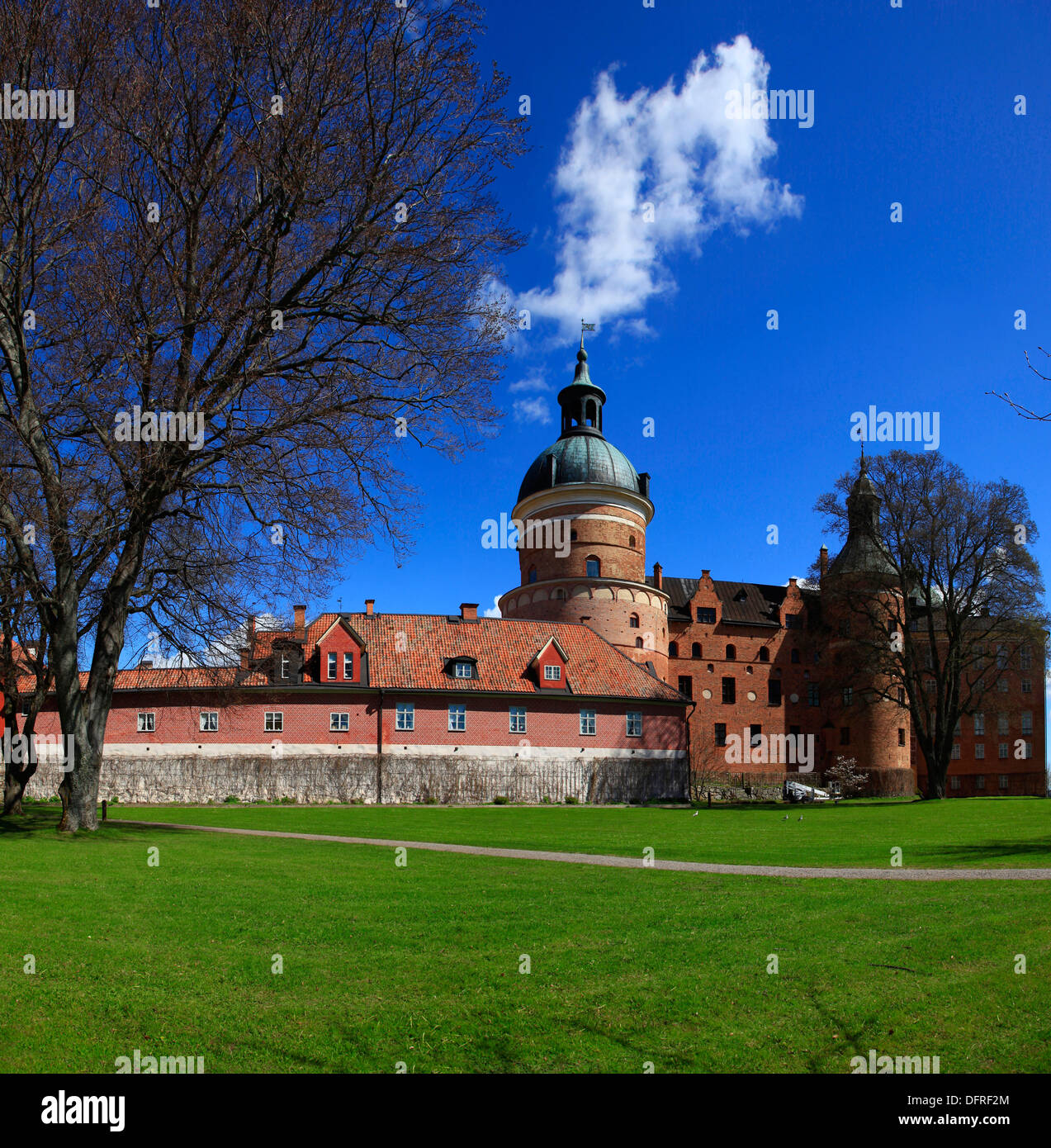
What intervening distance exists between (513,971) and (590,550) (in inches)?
1892

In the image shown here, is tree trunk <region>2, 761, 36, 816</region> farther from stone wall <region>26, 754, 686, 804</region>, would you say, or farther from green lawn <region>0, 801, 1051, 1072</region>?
green lawn <region>0, 801, 1051, 1072</region>

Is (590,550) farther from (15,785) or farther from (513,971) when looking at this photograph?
(513,971)

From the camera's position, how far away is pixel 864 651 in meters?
41.3

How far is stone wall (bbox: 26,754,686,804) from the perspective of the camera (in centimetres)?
3506

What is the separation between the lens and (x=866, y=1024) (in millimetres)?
5988

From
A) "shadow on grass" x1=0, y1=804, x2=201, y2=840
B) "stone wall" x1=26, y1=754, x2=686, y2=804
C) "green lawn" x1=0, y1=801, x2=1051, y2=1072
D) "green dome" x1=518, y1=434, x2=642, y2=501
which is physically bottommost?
"stone wall" x1=26, y1=754, x2=686, y2=804

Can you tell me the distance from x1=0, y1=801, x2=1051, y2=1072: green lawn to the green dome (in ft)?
148

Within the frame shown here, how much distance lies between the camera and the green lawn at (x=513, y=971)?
5.61 metres

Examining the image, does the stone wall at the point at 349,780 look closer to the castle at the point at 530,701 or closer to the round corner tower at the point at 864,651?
the castle at the point at 530,701

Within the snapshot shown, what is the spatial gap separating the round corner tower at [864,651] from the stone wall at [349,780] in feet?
46.2

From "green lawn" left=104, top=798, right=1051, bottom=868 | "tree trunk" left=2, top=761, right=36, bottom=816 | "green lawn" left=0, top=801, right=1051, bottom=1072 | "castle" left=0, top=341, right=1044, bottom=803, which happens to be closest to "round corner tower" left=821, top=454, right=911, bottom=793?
"castle" left=0, top=341, right=1044, bottom=803

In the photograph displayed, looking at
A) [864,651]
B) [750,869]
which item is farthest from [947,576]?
[750,869]

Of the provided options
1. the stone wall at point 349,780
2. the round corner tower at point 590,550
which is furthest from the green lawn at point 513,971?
the round corner tower at point 590,550
